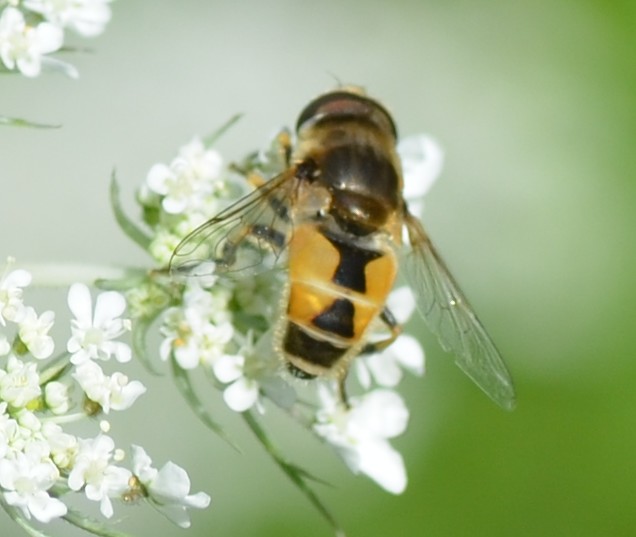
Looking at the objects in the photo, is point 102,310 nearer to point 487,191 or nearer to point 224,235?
point 224,235

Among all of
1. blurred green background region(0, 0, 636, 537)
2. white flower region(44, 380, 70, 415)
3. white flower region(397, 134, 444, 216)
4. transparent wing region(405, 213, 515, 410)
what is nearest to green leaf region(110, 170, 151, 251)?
white flower region(44, 380, 70, 415)

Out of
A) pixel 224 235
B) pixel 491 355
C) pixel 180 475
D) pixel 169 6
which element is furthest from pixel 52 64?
pixel 169 6

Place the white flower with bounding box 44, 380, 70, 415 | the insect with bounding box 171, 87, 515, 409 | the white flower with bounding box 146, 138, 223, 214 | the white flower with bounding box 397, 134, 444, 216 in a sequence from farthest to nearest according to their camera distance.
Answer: the white flower with bounding box 397, 134, 444, 216, the white flower with bounding box 146, 138, 223, 214, the insect with bounding box 171, 87, 515, 409, the white flower with bounding box 44, 380, 70, 415

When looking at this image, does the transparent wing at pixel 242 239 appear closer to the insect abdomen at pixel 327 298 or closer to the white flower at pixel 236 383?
the insect abdomen at pixel 327 298

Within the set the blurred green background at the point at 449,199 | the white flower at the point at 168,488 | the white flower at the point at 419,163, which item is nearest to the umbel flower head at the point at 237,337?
the white flower at the point at 168,488

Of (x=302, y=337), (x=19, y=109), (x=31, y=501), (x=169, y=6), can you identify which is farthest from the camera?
(x=169, y=6)

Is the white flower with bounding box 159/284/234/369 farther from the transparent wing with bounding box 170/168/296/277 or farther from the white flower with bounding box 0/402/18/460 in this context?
the white flower with bounding box 0/402/18/460
